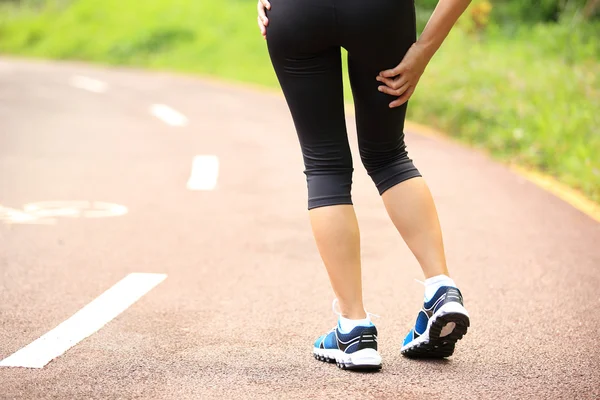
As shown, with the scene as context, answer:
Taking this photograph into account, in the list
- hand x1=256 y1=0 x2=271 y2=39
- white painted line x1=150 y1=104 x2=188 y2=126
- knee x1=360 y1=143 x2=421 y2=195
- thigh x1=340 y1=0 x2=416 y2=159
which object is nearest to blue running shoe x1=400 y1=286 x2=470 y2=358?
knee x1=360 y1=143 x2=421 y2=195

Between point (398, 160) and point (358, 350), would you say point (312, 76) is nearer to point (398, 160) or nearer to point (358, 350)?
point (398, 160)

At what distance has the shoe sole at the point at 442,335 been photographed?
275cm

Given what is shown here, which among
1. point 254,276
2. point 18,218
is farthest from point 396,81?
point 18,218

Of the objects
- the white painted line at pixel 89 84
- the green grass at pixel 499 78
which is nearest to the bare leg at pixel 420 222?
the green grass at pixel 499 78

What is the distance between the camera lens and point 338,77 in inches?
113

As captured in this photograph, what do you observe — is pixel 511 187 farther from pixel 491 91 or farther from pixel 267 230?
pixel 491 91

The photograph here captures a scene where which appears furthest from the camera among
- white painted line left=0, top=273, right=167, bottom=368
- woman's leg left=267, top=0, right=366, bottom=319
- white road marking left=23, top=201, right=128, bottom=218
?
white road marking left=23, top=201, right=128, bottom=218

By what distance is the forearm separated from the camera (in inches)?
109

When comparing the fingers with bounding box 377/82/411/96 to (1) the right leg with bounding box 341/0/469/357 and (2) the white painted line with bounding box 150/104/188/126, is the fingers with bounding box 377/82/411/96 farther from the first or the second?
(2) the white painted line with bounding box 150/104/188/126

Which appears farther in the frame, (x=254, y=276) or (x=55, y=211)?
(x=55, y=211)

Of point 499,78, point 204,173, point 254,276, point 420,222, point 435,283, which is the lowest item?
point 204,173

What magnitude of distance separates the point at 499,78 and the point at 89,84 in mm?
9588

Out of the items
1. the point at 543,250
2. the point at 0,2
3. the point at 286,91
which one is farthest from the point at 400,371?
the point at 0,2

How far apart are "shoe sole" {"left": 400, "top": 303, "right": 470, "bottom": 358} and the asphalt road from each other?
0.05 meters
